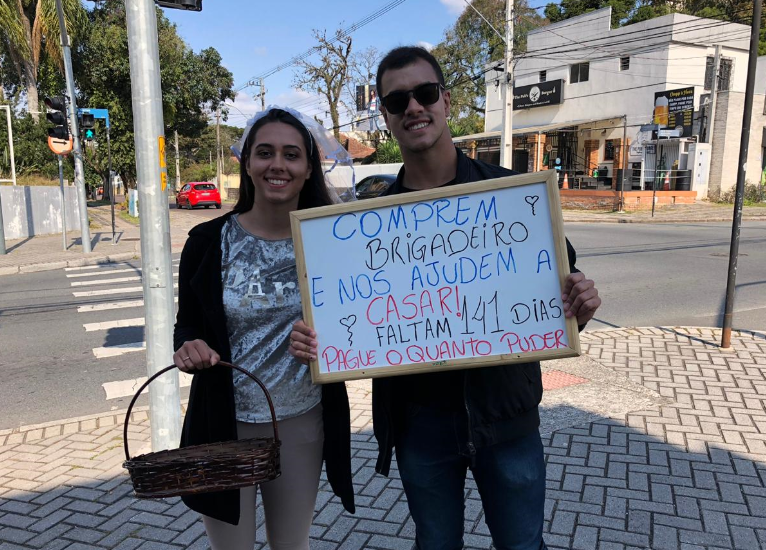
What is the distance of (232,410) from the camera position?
80.5 inches

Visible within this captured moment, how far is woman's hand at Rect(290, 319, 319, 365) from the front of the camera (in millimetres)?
1875

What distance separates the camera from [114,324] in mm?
7629

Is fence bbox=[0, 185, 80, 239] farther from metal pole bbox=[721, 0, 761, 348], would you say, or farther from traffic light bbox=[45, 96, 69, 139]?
metal pole bbox=[721, 0, 761, 348]

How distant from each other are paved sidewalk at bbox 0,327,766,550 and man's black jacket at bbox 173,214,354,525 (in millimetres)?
1052

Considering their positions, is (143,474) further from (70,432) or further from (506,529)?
(70,432)

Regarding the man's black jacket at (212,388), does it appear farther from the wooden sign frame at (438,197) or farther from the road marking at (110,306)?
the road marking at (110,306)

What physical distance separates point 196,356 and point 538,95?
34.8m

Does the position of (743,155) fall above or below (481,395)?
above

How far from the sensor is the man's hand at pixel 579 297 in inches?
68.7

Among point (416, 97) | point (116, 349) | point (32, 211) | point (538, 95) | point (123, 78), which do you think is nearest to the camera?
point (416, 97)

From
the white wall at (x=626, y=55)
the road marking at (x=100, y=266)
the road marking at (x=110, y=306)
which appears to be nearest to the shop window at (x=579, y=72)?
the white wall at (x=626, y=55)

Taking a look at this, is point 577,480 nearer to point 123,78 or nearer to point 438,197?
point 438,197

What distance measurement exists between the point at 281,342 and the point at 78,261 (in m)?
13.0

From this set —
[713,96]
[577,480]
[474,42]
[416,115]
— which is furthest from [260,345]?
[474,42]
